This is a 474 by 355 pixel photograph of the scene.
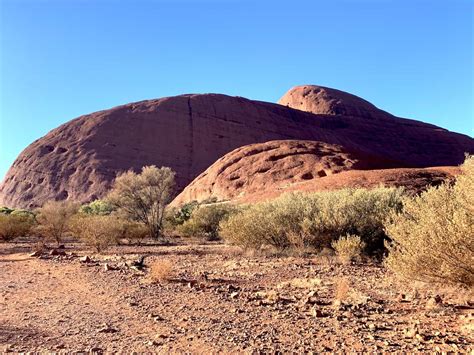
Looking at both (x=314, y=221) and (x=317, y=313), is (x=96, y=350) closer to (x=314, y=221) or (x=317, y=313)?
(x=317, y=313)

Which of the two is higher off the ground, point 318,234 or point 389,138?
point 389,138

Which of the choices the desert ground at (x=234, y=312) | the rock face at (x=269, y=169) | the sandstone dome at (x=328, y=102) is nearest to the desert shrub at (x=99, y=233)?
the desert ground at (x=234, y=312)

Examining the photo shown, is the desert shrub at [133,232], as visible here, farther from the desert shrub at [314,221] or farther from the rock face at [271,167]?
the rock face at [271,167]

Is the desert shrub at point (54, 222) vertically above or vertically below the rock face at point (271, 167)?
below

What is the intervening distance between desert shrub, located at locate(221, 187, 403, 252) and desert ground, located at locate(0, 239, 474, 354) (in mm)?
2027

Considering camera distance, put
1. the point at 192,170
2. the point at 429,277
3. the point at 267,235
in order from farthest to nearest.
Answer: the point at 192,170 < the point at 267,235 < the point at 429,277

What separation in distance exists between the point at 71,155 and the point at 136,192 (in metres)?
46.7

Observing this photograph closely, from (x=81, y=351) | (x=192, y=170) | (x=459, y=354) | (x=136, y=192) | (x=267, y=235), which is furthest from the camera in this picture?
(x=192, y=170)

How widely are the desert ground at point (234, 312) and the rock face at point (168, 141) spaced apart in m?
53.1

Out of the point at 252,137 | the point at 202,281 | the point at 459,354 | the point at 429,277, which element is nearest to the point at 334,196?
the point at 202,281

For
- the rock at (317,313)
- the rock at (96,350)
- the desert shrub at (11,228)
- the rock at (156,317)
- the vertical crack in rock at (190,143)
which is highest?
the vertical crack in rock at (190,143)

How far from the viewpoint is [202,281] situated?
9656 mm

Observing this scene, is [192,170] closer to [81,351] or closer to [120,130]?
[120,130]

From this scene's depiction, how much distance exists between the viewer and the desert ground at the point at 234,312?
5.09 m
